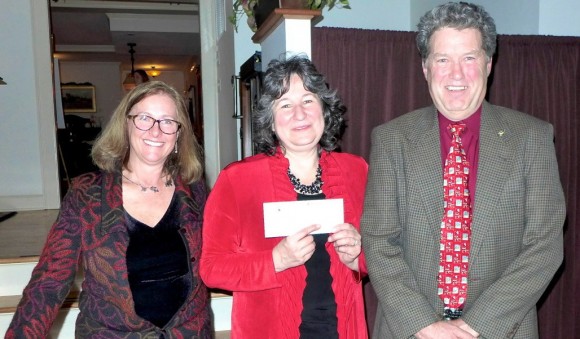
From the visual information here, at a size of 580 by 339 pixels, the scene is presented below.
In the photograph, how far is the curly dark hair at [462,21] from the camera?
1474mm

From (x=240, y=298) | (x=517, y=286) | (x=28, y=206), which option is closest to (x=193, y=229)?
(x=240, y=298)

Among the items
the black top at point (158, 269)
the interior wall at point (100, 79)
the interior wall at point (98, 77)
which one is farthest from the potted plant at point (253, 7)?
the interior wall at point (98, 77)

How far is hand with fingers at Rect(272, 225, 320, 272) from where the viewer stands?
1434mm

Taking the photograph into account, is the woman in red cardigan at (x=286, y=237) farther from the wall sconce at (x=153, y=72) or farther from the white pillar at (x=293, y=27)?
the wall sconce at (x=153, y=72)

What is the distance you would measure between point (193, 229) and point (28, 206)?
520 cm

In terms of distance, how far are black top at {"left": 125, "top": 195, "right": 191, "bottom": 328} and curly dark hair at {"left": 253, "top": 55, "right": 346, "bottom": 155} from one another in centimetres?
40

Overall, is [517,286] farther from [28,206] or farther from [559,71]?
[28,206]

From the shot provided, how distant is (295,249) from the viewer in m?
1.44

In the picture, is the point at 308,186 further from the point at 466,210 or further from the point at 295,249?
the point at 466,210

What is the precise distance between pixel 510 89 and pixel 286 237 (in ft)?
6.21

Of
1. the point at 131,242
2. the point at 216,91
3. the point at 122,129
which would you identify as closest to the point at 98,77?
the point at 216,91

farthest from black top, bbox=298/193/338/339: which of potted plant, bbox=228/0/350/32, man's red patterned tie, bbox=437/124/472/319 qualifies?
potted plant, bbox=228/0/350/32

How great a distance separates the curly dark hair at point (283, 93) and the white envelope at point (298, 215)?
0.27m

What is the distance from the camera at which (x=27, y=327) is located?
1416mm
